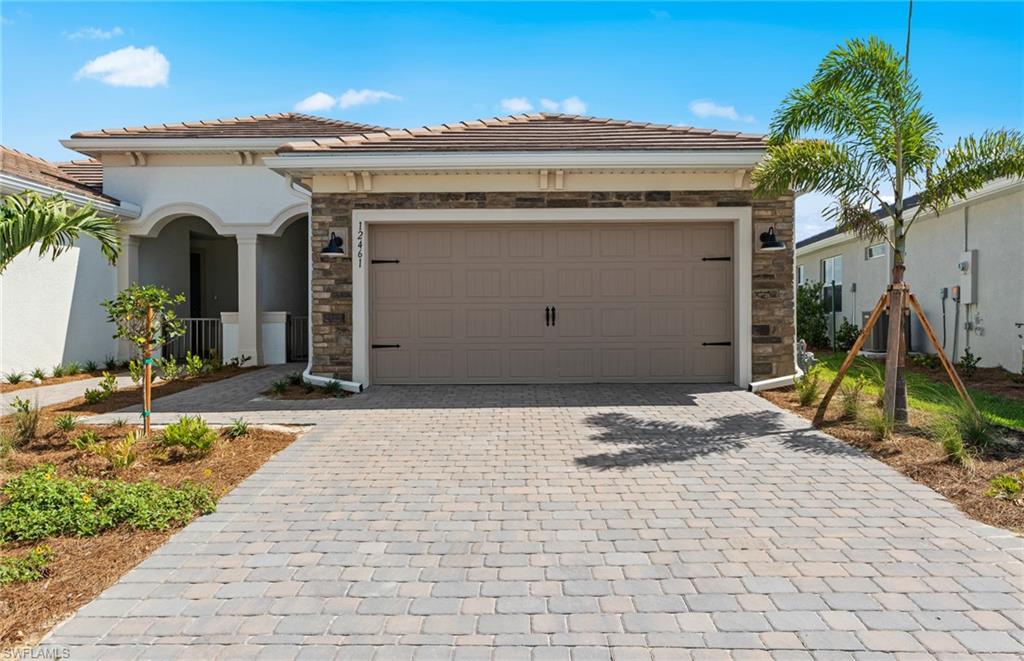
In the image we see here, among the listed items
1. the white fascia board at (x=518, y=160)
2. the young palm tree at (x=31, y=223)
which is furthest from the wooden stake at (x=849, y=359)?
the young palm tree at (x=31, y=223)

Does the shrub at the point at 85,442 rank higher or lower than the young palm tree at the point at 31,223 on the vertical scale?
lower

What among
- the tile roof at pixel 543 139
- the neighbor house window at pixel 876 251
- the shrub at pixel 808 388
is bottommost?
the shrub at pixel 808 388

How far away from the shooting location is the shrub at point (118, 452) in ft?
17.5

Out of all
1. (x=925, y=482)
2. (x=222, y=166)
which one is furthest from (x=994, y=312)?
(x=222, y=166)

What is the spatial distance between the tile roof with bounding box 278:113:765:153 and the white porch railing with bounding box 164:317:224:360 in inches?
263

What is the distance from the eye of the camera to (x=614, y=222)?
982 cm

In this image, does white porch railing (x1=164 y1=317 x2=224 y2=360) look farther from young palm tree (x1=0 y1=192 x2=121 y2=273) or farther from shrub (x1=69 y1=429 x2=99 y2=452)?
young palm tree (x1=0 y1=192 x2=121 y2=273)

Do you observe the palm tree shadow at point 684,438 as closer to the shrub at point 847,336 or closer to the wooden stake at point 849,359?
the wooden stake at point 849,359

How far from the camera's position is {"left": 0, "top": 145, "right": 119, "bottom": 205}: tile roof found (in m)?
10.9

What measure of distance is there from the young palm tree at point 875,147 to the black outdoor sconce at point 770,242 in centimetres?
184

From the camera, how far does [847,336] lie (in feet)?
55.4

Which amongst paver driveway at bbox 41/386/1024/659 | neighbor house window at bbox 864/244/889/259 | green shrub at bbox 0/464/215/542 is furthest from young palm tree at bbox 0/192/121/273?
neighbor house window at bbox 864/244/889/259

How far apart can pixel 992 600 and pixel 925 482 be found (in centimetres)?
208

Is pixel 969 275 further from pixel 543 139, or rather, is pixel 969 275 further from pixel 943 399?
pixel 543 139
